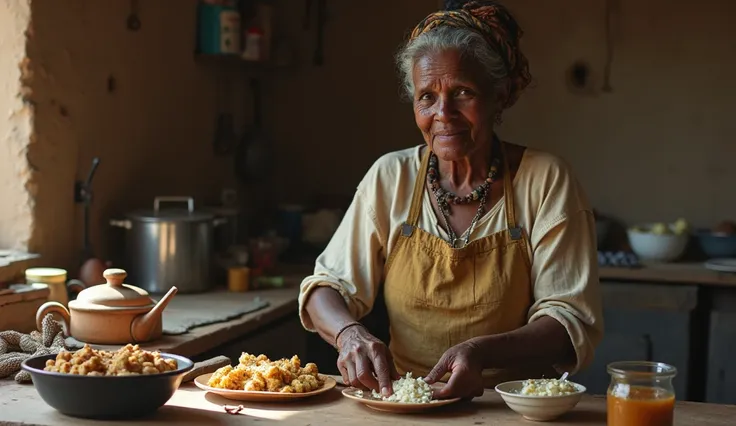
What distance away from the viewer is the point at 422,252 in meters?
2.62

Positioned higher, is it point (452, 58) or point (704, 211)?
point (452, 58)

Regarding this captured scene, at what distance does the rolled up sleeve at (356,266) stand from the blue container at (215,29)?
1955 millimetres

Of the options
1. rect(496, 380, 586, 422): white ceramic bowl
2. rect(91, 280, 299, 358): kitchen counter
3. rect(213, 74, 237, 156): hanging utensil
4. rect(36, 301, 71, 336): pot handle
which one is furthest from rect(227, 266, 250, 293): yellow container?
rect(496, 380, 586, 422): white ceramic bowl

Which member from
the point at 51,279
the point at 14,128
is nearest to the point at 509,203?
the point at 51,279

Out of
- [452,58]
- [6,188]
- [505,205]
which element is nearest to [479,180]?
[505,205]

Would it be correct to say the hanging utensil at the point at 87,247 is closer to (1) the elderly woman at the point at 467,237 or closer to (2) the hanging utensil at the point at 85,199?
(2) the hanging utensil at the point at 85,199

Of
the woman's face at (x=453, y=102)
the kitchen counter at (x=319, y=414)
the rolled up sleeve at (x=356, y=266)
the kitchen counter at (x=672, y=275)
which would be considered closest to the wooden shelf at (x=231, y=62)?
the kitchen counter at (x=672, y=275)

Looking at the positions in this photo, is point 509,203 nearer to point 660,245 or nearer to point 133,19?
point 133,19

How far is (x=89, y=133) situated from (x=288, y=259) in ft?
4.64

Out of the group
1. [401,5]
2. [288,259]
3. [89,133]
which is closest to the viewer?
[89,133]

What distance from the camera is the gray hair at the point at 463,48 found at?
2518 mm

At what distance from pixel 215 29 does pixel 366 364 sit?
254 cm

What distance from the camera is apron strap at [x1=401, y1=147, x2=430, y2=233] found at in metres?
2.64

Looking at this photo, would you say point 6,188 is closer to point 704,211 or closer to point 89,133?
point 89,133
